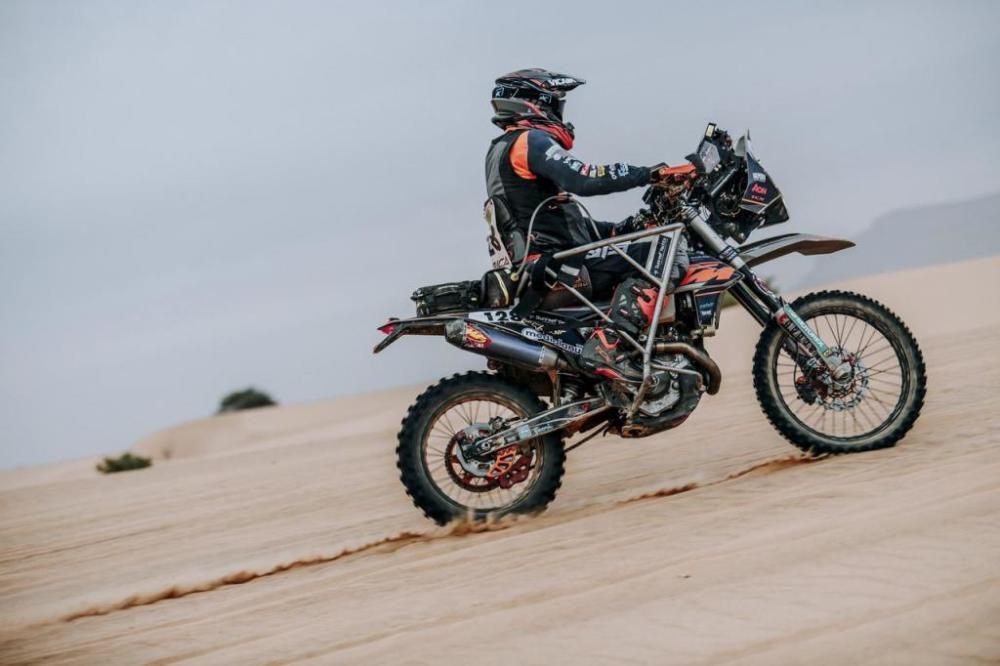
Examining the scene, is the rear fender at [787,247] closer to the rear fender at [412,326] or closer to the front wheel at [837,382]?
the front wheel at [837,382]

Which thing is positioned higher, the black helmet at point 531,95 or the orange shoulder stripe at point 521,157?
the black helmet at point 531,95

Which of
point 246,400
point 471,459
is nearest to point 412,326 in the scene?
point 471,459

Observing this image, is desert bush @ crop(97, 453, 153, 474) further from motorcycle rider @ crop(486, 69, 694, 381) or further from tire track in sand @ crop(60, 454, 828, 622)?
motorcycle rider @ crop(486, 69, 694, 381)

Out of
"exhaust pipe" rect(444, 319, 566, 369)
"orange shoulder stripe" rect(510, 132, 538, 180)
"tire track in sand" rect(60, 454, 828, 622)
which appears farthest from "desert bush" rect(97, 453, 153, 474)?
"orange shoulder stripe" rect(510, 132, 538, 180)

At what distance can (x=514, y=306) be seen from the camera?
6.46 metres

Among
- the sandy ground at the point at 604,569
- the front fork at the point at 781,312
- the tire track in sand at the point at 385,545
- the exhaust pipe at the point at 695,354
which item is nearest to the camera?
the sandy ground at the point at 604,569

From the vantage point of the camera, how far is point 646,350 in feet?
20.7

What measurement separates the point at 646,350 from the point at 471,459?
111cm

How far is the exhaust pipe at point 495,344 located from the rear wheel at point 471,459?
0.14 metres

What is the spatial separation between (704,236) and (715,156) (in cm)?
45

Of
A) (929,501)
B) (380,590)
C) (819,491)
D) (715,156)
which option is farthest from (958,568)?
(715,156)

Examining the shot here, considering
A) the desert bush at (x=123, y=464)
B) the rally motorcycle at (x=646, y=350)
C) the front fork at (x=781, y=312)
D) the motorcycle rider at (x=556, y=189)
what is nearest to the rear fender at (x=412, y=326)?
the rally motorcycle at (x=646, y=350)

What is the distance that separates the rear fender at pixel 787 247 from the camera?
6.67 meters

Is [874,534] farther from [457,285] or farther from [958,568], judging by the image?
[457,285]
